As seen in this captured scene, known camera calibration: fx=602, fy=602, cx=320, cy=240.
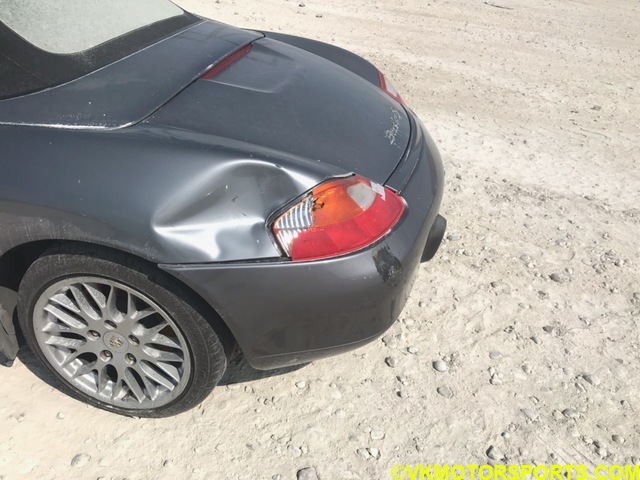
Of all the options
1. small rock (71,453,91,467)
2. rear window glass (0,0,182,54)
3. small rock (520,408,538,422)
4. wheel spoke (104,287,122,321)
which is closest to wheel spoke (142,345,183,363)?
wheel spoke (104,287,122,321)

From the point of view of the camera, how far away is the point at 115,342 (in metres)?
2.41

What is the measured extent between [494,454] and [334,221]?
123 cm

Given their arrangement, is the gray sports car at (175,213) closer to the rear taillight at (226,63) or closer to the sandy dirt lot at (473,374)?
the rear taillight at (226,63)

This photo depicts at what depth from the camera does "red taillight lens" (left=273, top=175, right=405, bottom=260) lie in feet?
6.82

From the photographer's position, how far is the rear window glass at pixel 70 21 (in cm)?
227

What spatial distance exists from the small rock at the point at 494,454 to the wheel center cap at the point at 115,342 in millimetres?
1558

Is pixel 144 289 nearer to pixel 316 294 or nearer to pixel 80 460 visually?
pixel 316 294

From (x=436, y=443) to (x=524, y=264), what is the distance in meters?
1.47

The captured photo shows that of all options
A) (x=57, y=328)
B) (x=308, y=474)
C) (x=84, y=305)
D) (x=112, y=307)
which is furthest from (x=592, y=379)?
(x=57, y=328)

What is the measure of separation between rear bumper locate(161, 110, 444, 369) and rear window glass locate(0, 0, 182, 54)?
3.46ft

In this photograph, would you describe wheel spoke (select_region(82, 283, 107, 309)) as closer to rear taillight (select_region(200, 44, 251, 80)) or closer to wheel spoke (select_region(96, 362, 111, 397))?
wheel spoke (select_region(96, 362, 111, 397))

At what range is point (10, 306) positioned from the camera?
2434 mm

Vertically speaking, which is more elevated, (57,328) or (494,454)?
(57,328)

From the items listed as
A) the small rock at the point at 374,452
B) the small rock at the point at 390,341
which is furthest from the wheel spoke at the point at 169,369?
the small rock at the point at 390,341
